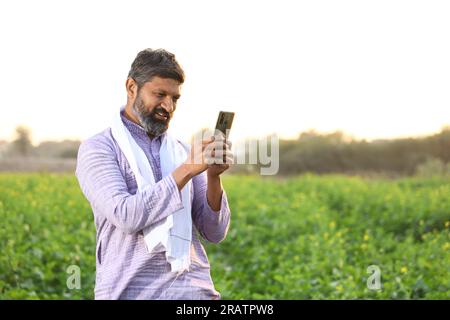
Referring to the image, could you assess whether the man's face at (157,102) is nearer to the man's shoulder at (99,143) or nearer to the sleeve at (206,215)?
the man's shoulder at (99,143)

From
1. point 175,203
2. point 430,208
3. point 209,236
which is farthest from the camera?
point 430,208

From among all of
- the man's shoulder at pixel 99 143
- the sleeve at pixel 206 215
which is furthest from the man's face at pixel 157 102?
the sleeve at pixel 206 215

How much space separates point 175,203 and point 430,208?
7.03 m

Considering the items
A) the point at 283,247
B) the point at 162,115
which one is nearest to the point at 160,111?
the point at 162,115

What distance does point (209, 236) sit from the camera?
2.35 m

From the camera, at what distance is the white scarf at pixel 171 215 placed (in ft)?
6.73

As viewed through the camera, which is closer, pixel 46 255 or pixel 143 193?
pixel 143 193

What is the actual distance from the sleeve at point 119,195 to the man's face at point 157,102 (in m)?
0.15

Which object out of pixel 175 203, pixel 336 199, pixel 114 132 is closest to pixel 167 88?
pixel 114 132

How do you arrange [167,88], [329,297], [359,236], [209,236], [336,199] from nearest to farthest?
[167,88]
[209,236]
[329,297]
[359,236]
[336,199]

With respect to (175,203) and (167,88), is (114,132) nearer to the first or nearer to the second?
(167,88)

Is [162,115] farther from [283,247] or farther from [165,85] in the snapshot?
[283,247]

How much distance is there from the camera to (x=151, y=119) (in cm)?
216

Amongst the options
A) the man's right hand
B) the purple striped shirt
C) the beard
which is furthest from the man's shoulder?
the man's right hand
